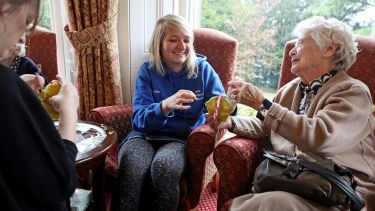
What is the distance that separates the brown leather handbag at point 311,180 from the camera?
1.22 meters

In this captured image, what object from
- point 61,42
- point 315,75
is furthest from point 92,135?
point 61,42

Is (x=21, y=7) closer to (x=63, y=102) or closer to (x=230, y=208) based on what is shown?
(x=63, y=102)

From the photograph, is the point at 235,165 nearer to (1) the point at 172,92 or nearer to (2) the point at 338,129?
(2) the point at 338,129

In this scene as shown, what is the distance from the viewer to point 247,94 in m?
1.56

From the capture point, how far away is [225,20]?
261 cm

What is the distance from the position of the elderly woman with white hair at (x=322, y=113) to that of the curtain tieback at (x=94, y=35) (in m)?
1.06

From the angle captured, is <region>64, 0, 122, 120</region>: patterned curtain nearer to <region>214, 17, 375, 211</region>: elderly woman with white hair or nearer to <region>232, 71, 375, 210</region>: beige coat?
<region>214, 17, 375, 211</region>: elderly woman with white hair

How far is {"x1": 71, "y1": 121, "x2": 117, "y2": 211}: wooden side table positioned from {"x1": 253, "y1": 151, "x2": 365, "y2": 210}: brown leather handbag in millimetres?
690

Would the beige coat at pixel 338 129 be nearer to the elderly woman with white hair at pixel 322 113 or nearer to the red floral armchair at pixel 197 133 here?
the elderly woman with white hair at pixel 322 113

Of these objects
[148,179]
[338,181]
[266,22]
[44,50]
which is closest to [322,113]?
[338,181]

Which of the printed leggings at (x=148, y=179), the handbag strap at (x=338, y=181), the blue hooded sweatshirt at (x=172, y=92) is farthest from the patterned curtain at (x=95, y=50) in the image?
the handbag strap at (x=338, y=181)

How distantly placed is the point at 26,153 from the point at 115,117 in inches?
55.5

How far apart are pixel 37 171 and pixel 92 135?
3.21ft

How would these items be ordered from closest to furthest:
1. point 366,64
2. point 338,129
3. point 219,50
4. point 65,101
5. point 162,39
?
point 65,101 → point 338,129 → point 366,64 → point 162,39 → point 219,50
